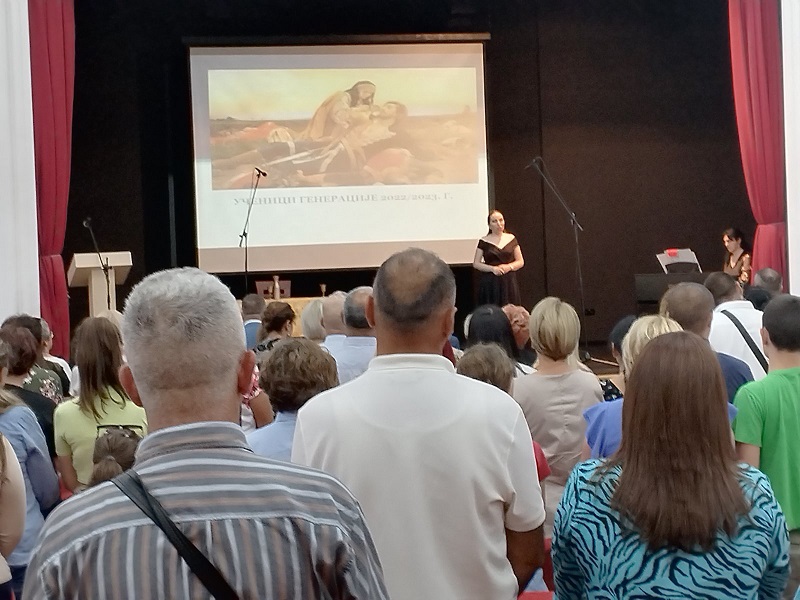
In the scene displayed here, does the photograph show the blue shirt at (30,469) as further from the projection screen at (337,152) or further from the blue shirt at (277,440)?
the projection screen at (337,152)

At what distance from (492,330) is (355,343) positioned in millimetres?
567

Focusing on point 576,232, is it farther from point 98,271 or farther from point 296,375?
point 296,375

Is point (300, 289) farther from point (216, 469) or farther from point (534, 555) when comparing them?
point (216, 469)

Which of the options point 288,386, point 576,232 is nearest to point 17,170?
point 576,232

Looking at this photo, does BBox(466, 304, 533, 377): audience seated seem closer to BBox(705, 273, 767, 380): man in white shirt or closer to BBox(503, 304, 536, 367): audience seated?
BBox(503, 304, 536, 367): audience seated

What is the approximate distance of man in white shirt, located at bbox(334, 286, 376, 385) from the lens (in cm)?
378

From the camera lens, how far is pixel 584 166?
10977 millimetres

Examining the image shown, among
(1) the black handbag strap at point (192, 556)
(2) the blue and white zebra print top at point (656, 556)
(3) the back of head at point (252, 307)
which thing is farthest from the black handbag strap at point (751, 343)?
(1) the black handbag strap at point (192, 556)

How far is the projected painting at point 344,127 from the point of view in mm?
10109

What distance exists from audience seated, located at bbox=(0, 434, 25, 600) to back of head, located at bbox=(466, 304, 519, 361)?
2.00 metres

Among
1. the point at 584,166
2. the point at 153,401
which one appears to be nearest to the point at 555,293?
the point at 584,166

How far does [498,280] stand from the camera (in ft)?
30.8

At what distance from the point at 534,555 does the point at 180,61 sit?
30.3 feet

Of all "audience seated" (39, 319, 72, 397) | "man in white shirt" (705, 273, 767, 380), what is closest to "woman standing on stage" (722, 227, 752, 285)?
"man in white shirt" (705, 273, 767, 380)
